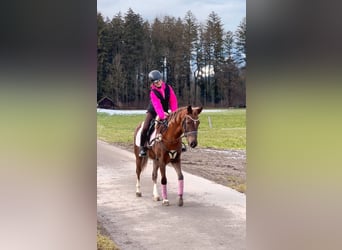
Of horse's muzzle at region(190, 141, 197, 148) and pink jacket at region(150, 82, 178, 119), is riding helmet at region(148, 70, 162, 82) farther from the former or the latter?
horse's muzzle at region(190, 141, 197, 148)

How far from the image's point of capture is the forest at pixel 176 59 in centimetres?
117

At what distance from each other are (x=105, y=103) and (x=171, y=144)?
290 millimetres

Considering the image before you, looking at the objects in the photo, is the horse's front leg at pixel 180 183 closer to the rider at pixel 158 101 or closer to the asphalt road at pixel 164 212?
the asphalt road at pixel 164 212

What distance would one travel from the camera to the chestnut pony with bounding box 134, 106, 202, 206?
1.26m

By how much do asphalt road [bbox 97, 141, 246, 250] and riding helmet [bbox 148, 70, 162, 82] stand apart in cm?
25

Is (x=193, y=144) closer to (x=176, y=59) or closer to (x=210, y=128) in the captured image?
(x=210, y=128)

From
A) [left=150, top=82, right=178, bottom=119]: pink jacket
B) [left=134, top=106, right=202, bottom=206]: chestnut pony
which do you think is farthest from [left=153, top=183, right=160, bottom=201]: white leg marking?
[left=150, top=82, right=178, bottom=119]: pink jacket

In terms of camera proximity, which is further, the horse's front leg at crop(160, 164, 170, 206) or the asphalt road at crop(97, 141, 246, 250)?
the horse's front leg at crop(160, 164, 170, 206)

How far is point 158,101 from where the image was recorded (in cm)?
124

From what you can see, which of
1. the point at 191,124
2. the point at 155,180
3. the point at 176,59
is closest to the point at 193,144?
the point at 191,124
